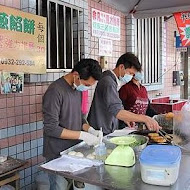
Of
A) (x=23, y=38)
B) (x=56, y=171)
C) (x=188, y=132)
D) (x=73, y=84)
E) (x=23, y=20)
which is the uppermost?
(x=23, y=20)

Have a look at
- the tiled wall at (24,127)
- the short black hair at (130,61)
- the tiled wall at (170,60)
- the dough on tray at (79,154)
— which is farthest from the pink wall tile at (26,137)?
the tiled wall at (170,60)

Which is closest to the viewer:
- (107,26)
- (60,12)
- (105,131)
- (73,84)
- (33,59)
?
(73,84)

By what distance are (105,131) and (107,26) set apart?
245 centimetres

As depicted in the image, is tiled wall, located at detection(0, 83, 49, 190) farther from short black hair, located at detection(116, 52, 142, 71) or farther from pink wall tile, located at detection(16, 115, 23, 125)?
short black hair, located at detection(116, 52, 142, 71)

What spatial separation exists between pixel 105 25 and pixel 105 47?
378 millimetres

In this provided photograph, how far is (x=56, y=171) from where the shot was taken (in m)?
1.93

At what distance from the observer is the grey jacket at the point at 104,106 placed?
2842 mm

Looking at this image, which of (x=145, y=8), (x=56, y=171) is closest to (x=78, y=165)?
(x=56, y=171)

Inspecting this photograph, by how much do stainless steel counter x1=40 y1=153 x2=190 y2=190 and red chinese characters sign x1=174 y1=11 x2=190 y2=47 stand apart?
10.2 feet

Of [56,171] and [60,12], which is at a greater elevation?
[60,12]

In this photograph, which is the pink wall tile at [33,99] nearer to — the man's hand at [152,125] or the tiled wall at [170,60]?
the man's hand at [152,125]

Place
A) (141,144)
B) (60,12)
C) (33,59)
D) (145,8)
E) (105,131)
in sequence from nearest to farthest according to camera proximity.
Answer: (141,144) → (105,131) → (33,59) → (60,12) → (145,8)

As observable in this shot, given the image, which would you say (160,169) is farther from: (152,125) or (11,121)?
(11,121)

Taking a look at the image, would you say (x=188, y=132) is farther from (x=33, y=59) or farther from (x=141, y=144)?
(x=33, y=59)
